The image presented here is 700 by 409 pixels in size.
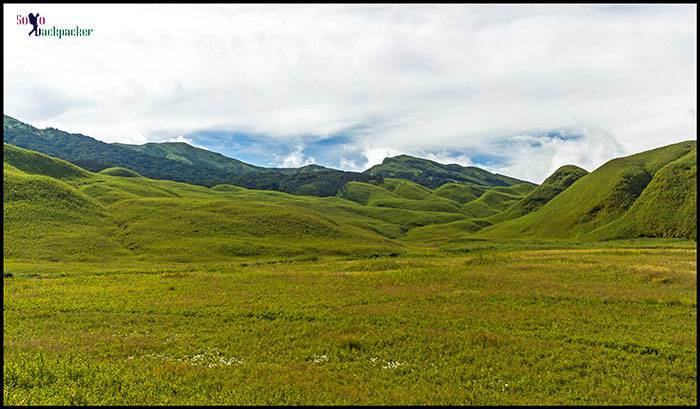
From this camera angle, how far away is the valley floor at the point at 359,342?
15648mm

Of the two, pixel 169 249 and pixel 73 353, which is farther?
pixel 169 249

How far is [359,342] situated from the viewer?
21.7 m

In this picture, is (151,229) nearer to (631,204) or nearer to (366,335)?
(366,335)

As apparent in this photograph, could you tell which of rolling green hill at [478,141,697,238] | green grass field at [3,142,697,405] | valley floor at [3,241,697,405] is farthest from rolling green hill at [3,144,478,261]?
rolling green hill at [478,141,697,238]

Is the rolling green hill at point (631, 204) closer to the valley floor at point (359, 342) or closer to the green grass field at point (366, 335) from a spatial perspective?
the green grass field at point (366, 335)

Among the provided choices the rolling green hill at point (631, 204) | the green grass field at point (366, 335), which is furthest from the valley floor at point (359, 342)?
the rolling green hill at point (631, 204)

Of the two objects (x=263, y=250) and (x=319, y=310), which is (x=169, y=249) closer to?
(x=263, y=250)

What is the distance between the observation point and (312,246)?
108 metres

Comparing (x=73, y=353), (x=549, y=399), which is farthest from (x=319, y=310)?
(x=549, y=399)

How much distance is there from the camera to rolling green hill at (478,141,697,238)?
13088 centimetres

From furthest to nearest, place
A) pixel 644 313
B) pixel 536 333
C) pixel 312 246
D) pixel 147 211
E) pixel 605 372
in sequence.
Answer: pixel 147 211, pixel 312 246, pixel 644 313, pixel 536 333, pixel 605 372

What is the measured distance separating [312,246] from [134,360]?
89.1 m

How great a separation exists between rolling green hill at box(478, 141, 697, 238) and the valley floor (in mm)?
112655

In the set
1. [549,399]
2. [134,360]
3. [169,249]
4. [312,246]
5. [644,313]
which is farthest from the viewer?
[312,246]
